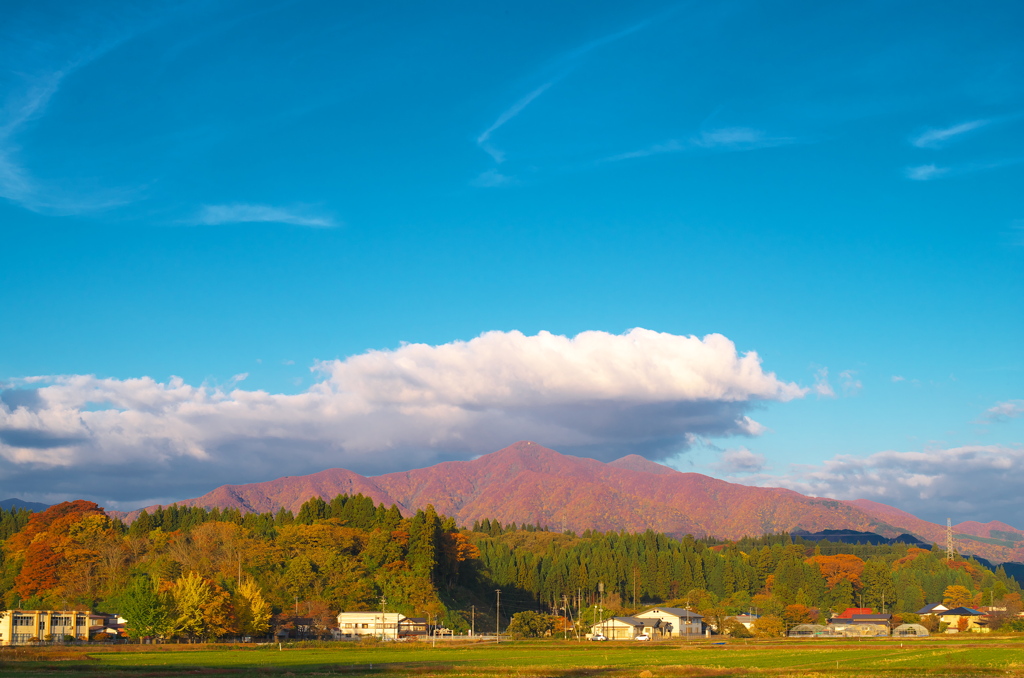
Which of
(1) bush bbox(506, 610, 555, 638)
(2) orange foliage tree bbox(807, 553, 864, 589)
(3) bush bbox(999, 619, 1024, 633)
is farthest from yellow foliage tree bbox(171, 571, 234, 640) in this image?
(2) orange foliage tree bbox(807, 553, 864, 589)

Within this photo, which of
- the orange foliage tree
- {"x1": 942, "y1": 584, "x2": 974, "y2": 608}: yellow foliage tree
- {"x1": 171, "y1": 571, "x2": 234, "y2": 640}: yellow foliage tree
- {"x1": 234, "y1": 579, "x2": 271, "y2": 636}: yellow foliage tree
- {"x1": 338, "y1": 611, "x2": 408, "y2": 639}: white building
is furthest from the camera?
the orange foliage tree

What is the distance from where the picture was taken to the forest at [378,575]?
314 feet

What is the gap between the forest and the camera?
95.8 metres

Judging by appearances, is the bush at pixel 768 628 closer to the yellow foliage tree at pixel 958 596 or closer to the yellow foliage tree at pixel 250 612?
the yellow foliage tree at pixel 958 596

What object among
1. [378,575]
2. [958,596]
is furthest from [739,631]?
[958,596]

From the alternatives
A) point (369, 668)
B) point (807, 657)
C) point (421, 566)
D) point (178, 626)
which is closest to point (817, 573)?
point (421, 566)

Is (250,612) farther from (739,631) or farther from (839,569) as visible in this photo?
(839,569)

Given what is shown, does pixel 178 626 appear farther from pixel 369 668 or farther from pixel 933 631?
pixel 933 631

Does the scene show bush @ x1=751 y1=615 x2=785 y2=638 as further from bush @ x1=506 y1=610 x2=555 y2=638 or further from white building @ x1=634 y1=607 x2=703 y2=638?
bush @ x1=506 y1=610 x2=555 y2=638

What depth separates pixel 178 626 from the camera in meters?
78.3

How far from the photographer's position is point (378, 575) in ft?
372

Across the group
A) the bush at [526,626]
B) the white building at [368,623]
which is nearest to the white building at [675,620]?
the bush at [526,626]

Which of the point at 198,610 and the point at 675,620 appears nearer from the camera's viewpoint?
the point at 198,610

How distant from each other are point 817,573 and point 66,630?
117 m
